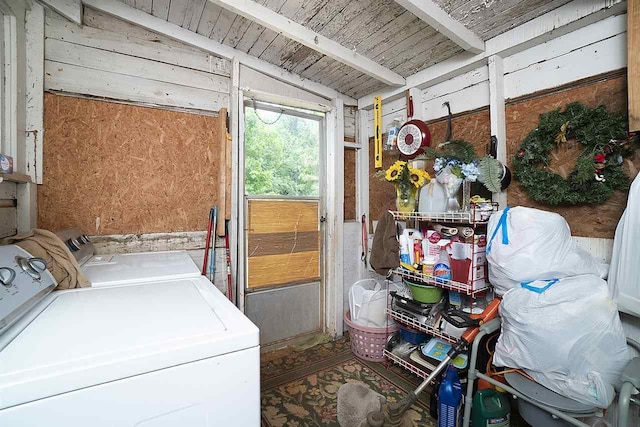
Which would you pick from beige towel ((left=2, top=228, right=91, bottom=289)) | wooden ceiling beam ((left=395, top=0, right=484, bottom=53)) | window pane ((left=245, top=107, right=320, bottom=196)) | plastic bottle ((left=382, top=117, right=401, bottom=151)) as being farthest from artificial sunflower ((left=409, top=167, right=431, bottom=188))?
beige towel ((left=2, top=228, right=91, bottom=289))

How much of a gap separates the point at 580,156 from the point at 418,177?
0.81 m

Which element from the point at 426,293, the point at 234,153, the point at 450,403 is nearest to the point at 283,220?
the point at 234,153

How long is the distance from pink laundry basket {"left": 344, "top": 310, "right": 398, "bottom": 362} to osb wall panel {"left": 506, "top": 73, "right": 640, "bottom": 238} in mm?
1277

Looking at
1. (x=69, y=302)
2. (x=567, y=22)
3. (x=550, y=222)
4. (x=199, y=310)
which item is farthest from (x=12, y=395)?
(x=567, y=22)

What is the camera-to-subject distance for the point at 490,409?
1.39 metres

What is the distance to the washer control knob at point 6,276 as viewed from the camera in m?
0.75

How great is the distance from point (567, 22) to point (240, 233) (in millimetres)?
2350

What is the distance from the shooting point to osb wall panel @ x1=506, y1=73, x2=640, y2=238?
1.40 meters

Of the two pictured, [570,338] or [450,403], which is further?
[450,403]

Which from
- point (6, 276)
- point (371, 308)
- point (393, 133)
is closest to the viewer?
point (6, 276)

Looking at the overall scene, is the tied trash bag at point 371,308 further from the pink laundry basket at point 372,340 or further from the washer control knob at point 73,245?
the washer control knob at point 73,245

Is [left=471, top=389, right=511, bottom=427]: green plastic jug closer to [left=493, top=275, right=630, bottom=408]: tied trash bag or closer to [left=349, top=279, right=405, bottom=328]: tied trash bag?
[left=493, top=275, right=630, bottom=408]: tied trash bag

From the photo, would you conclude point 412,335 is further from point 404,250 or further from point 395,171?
point 395,171

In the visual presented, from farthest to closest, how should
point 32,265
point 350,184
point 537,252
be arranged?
1. point 350,184
2. point 537,252
3. point 32,265
